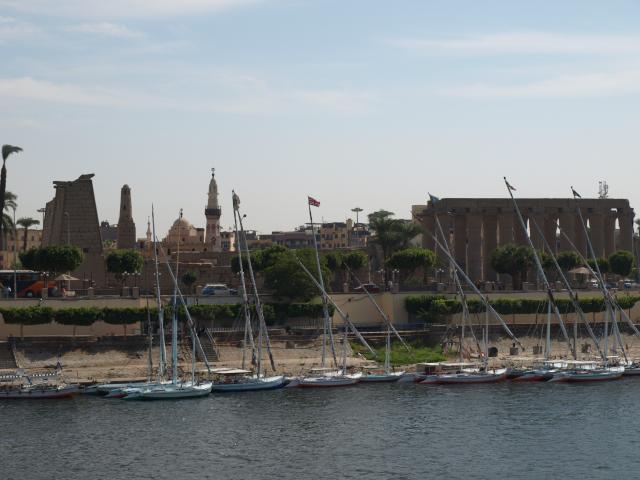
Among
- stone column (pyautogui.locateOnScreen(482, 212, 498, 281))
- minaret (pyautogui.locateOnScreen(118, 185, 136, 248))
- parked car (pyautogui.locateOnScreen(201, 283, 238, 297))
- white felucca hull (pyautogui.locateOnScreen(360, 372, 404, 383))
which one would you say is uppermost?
minaret (pyautogui.locateOnScreen(118, 185, 136, 248))

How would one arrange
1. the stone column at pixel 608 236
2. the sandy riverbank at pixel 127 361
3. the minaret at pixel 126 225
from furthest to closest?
the minaret at pixel 126 225
the stone column at pixel 608 236
the sandy riverbank at pixel 127 361

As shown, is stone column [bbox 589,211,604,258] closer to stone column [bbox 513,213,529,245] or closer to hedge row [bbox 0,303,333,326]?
stone column [bbox 513,213,529,245]

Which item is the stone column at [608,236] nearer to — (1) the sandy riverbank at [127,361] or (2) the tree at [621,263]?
(2) the tree at [621,263]

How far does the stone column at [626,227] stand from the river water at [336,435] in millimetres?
49125

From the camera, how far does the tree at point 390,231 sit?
124188 millimetres

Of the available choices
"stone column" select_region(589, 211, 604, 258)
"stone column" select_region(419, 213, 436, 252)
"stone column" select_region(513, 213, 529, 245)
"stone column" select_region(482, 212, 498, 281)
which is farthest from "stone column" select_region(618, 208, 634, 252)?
"stone column" select_region(419, 213, 436, 252)

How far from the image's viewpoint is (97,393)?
267ft

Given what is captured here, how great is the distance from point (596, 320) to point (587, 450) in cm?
4699

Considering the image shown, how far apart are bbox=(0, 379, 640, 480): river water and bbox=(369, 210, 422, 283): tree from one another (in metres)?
39.2

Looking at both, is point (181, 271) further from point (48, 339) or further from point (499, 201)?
point (48, 339)

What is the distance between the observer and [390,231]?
410 feet

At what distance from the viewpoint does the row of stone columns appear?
413 feet

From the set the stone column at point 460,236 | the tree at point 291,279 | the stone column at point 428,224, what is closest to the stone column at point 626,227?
the stone column at point 460,236

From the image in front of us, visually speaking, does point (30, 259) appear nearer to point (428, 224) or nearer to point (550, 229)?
point (428, 224)
